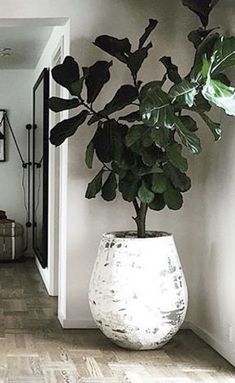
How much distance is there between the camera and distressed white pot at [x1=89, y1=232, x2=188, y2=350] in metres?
4.31

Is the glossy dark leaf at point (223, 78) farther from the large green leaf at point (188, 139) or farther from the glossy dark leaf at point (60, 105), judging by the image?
the glossy dark leaf at point (60, 105)

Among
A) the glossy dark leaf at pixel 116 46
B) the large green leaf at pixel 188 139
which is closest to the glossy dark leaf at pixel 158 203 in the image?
the large green leaf at pixel 188 139

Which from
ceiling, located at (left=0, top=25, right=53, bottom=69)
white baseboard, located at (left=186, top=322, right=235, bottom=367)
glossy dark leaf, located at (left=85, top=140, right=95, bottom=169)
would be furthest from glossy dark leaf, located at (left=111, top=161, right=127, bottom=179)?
ceiling, located at (left=0, top=25, right=53, bottom=69)

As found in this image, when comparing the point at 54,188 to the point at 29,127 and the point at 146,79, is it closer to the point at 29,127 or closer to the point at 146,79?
the point at 146,79

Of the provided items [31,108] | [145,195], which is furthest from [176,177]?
[31,108]

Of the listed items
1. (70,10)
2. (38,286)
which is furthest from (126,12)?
(38,286)

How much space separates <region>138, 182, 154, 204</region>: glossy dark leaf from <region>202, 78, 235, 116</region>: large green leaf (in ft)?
2.98

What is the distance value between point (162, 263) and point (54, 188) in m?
2.29

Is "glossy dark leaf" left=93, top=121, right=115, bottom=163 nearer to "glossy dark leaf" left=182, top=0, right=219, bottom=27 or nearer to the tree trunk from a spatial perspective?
the tree trunk

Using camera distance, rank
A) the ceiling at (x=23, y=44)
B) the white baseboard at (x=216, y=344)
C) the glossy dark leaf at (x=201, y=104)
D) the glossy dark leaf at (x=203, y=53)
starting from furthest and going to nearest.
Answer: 1. the ceiling at (x=23, y=44)
2. the white baseboard at (x=216, y=344)
3. the glossy dark leaf at (x=201, y=104)
4. the glossy dark leaf at (x=203, y=53)

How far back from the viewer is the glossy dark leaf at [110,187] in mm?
4609

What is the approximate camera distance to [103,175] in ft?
16.2

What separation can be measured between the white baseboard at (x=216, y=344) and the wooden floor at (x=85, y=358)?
0.14 ft

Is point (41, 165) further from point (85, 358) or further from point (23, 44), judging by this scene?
point (85, 358)
